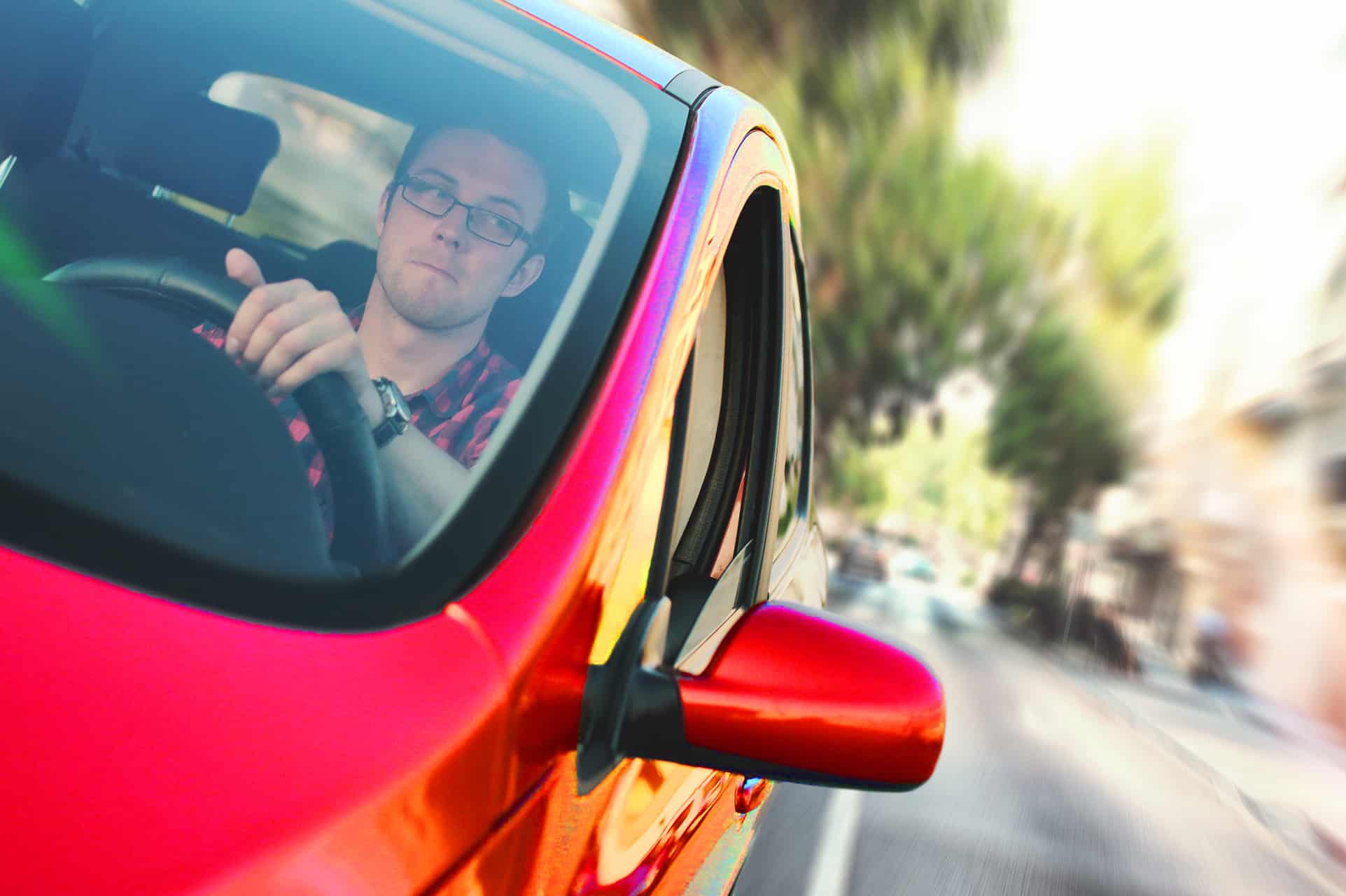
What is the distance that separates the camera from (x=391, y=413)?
1.28 m

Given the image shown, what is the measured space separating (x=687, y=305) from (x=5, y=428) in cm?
69

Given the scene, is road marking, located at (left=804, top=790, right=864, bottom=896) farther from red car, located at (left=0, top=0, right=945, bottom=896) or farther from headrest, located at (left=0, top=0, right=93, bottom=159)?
headrest, located at (left=0, top=0, right=93, bottom=159)

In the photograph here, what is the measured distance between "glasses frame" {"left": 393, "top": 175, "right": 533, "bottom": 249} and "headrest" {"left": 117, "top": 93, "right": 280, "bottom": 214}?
0.16 metres

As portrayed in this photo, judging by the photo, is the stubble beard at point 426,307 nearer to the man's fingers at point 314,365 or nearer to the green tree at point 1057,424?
the man's fingers at point 314,365

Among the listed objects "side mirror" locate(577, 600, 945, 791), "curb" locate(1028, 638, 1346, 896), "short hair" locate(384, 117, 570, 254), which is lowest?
"curb" locate(1028, 638, 1346, 896)

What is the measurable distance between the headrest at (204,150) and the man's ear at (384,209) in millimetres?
139

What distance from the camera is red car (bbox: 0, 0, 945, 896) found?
0.90 m

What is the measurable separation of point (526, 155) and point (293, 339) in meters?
0.37

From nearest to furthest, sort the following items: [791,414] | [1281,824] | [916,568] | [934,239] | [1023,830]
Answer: [791,414] < [1023,830] < [1281,824] < [934,239] < [916,568]

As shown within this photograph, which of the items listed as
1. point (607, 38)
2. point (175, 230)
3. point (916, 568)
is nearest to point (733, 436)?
point (607, 38)

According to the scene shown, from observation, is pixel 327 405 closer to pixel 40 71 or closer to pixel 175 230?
pixel 175 230

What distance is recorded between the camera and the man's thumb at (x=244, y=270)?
4.30 ft

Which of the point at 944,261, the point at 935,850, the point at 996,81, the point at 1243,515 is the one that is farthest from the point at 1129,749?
the point at 1243,515

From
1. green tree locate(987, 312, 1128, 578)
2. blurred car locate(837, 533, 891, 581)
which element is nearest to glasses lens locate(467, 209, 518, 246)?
green tree locate(987, 312, 1128, 578)
